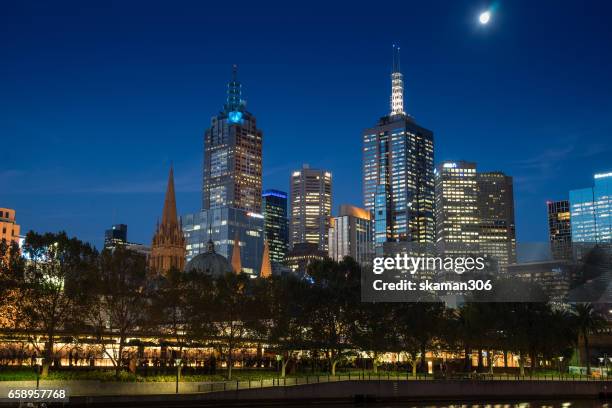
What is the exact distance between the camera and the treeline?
71.8 m

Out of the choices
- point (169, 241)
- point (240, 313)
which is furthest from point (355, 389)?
point (169, 241)

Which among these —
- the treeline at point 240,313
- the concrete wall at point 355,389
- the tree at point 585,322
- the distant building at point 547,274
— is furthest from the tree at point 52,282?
the tree at point 585,322

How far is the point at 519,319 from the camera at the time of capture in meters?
102

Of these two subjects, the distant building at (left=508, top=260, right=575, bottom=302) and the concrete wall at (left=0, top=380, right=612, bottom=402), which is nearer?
the concrete wall at (left=0, top=380, right=612, bottom=402)

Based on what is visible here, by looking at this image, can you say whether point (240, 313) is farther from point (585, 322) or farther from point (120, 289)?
point (585, 322)

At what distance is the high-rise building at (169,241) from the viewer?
181 meters

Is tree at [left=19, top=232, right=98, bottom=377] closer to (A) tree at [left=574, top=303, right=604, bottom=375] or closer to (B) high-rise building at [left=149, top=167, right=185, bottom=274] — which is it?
(A) tree at [left=574, top=303, right=604, bottom=375]

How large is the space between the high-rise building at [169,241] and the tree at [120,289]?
10329 centimetres

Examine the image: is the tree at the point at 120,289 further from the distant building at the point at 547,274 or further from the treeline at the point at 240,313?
the distant building at the point at 547,274

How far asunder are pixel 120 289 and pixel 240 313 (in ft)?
54.1

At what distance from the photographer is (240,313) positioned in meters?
85.9

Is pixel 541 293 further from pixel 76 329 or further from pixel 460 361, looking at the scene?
pixel 76 329

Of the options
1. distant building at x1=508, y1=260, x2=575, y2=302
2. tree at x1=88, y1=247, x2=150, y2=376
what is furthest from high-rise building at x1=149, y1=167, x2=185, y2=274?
tree at x1=88, y1=247, x2=150, y2=376

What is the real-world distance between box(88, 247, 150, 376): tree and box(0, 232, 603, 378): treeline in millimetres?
113
